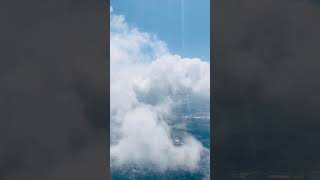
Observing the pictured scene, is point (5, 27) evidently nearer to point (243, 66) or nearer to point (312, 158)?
point (243, 66)

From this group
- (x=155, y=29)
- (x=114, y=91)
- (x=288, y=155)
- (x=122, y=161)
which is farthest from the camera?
(x=155, y=29)

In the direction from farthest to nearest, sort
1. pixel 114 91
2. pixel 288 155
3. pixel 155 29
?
pixel 155 29 < pixel 114 91 < pixel 288 155

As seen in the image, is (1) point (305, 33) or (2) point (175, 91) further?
(2) point (175, 91)

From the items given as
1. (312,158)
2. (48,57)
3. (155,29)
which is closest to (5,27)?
(48,57)

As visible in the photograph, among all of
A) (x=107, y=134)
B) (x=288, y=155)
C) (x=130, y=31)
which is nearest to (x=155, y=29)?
(x=130, y=31)

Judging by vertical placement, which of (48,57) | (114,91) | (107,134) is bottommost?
(107,134)

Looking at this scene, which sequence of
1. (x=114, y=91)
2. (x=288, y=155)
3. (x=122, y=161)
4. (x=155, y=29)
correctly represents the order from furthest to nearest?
(x=155, y=29) → (x=122, y=161) → (x=114, y=91) → (x=288, y=155)

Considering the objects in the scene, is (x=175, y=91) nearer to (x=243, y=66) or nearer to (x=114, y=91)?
(x=114, y=91)

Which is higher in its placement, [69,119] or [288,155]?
[69,119]

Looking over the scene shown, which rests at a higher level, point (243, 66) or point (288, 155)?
point (243, 66)
